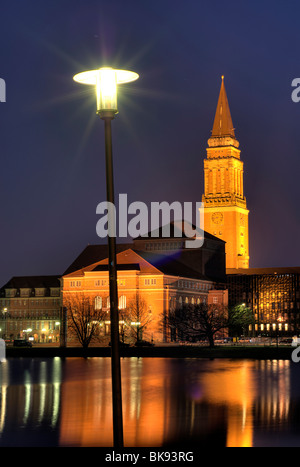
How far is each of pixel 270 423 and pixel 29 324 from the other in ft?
452

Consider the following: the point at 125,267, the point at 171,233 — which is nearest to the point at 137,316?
the point at 125,267

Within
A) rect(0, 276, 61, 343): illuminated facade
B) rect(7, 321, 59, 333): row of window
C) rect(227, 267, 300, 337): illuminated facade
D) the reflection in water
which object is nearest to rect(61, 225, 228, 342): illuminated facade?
rect(0, 276, 61, 343): illuminated facade

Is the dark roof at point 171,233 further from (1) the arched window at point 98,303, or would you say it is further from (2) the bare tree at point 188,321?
(2) the bare tree at point 188,321

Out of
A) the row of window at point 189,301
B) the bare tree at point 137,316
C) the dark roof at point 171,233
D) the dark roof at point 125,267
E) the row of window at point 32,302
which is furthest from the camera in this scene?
the dark roof at point 171,233

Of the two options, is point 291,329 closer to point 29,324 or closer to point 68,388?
point 29,324

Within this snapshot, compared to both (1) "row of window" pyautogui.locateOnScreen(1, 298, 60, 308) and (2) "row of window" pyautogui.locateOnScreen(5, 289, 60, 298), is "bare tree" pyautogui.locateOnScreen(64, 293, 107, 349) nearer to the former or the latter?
(1) "row of window" pyautogui.locateOnScreen(1, 298, 60, 308)

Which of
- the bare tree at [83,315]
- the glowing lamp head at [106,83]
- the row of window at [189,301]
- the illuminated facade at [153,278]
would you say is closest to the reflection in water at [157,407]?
→ the glowing lamp head at [106,83]

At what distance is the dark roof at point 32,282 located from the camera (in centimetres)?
17812

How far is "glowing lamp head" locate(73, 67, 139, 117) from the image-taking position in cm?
1827

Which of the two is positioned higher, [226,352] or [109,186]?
[109,186]

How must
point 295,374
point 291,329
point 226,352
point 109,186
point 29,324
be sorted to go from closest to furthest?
1. point 109,186
2. point 295,374
3. point 226,352
4. point 29,324
5. point 291,329

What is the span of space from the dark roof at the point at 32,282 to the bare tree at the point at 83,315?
23150 mm
